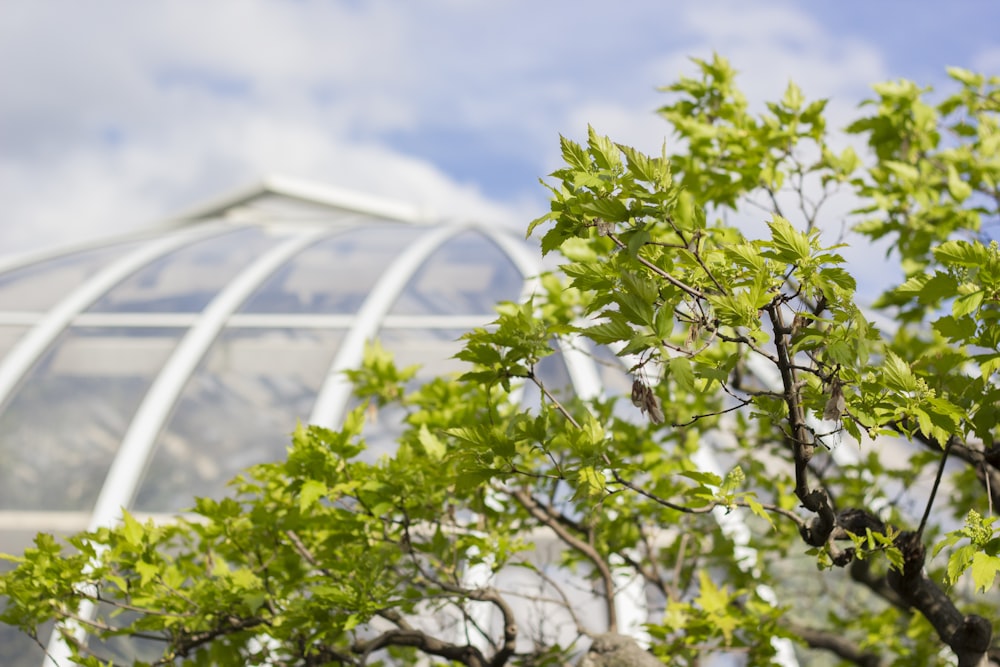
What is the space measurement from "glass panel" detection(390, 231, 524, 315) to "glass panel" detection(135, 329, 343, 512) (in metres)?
0.99

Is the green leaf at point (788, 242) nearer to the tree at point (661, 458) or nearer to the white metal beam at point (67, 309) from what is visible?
the tree at point (661, 458)

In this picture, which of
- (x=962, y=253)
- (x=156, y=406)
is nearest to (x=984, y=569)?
(x=962, y=253)

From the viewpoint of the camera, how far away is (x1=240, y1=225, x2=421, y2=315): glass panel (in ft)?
30.0

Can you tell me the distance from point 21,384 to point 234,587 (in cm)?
534

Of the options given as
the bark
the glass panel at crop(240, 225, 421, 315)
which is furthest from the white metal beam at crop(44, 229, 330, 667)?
the bark

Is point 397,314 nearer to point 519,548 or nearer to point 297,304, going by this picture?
point 297,304

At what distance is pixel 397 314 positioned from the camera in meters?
8.98

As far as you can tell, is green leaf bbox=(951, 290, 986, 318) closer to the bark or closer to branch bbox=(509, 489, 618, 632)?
the bark

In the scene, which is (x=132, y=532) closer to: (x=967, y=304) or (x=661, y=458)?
(x=661, y=458)

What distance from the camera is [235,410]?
308 inches

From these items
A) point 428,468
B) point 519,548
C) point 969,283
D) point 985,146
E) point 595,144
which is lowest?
point 519,548

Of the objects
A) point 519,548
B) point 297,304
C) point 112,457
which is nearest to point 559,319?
point 519,548

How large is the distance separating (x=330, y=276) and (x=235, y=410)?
243 cm

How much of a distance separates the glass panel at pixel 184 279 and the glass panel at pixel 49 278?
0.54 m
